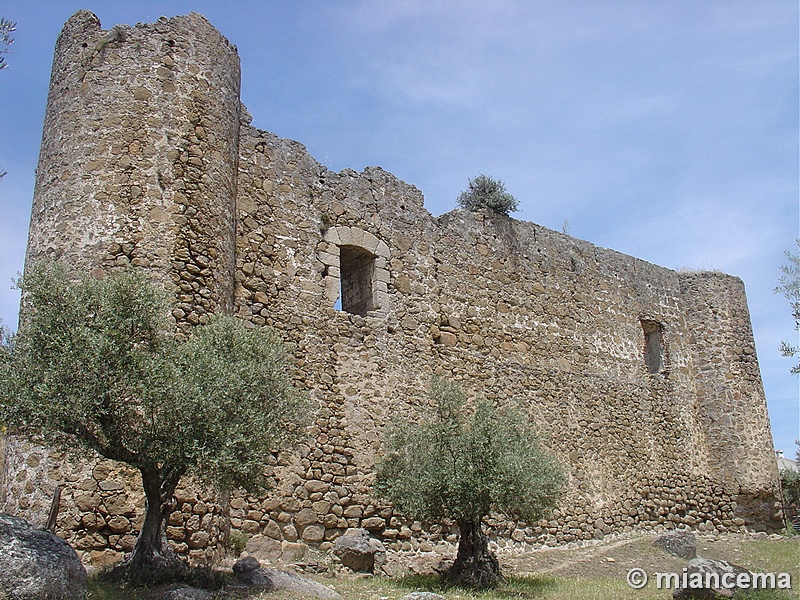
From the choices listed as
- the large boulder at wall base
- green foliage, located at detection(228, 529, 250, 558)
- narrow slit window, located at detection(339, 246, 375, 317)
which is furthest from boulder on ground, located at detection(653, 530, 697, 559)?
Answer: the large boulder at wall base

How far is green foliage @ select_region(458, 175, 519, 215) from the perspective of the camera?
48.9 ft

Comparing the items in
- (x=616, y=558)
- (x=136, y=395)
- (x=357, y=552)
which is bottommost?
(x=616, y=558)

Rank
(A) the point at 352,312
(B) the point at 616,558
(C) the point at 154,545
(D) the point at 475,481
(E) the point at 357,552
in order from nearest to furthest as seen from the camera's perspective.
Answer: (C) the point at 154,545 → (D) the point at 475,481 → (E) the point at 357,552 → (B) the point at 616,558 → (A) the point at 352,312

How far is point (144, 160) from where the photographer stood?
→ 9.45 metres

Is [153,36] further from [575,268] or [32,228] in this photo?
[575,268]

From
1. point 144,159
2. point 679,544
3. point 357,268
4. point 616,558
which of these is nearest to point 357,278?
point 357,268

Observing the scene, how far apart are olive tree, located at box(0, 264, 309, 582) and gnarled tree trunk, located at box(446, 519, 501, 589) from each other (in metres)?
3.20

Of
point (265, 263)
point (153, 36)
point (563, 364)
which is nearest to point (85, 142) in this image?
point (153, 36)

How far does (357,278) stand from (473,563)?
5.34 m

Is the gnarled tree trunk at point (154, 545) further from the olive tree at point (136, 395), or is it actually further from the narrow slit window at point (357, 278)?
the narrow slit window at point (357, 278)

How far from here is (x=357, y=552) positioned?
1003 cm

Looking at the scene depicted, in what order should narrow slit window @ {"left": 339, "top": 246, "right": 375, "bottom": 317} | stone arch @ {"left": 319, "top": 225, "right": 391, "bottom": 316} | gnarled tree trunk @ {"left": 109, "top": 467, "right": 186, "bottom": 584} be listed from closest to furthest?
gnarled tree trunk @ {"left": 109, "top": 467, "right": 186, "bottom": 584}, stone arch @ {"left": 319, "top": 225, "right": 391, "bottom": 316}, narrow slit window @ {"left": 339, "top": 246, "right": 375, "bottom": 317}

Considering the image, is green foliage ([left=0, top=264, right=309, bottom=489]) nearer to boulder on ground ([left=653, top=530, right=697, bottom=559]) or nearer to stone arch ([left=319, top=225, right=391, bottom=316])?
stone arch ([left=319, top=225, right=391, bottom=316])

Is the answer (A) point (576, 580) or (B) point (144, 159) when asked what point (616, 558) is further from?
(B) point (144, 159)
